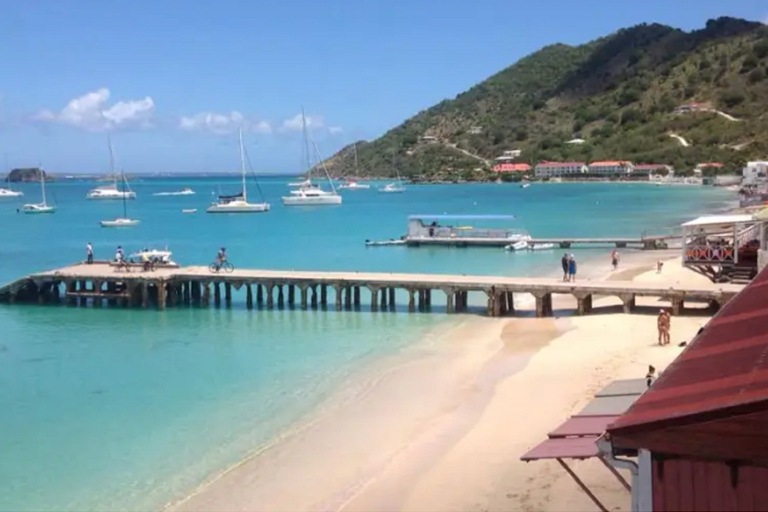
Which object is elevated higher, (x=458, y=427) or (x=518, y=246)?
(x=518, y=246)

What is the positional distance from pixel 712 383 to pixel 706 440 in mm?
945

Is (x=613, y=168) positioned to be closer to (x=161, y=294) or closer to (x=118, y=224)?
(x=118, y=224)

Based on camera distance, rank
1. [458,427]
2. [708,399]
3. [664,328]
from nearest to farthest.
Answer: [708,399] < [458,427] < [664,328]

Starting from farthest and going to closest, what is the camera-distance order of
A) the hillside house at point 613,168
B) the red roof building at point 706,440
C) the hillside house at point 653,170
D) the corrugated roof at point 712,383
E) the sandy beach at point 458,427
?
the hillside house at point 613,168 < the hillside house at point 653,170 < the sandy beach at point 458,427 < the corrugated roof at point 712,383 < the red roof building at point 706,440

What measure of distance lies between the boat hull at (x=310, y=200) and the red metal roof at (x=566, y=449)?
12554 centimetres

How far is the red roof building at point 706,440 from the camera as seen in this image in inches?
260

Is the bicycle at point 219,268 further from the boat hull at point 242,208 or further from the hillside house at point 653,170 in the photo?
the hillside house at point 653,170

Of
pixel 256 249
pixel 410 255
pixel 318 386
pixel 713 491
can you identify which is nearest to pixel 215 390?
pixel 318 386

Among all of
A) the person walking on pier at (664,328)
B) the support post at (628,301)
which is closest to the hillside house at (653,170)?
the support post at (628,301)

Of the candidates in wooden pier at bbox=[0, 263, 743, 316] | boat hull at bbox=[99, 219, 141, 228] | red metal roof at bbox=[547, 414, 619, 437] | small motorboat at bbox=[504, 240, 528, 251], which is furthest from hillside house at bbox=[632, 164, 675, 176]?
red metal roof at bbox=[547, 414, 619, 437]

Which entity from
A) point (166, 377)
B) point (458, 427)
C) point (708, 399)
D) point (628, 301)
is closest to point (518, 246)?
point (628, 301)

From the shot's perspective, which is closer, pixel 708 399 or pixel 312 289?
pixel 708 399

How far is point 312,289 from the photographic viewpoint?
38.6 meters

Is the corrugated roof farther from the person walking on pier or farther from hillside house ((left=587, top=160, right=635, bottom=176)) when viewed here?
hillside house ((left=587, top=160, right=635, bottom=176))
